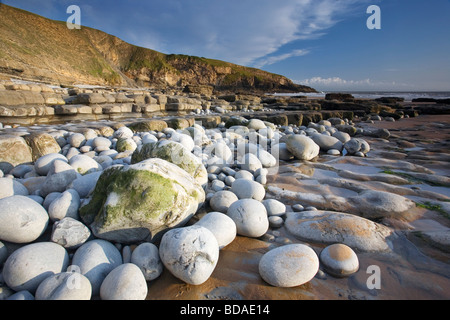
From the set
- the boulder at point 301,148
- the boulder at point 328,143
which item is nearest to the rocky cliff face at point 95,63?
the boulder at point 301,148

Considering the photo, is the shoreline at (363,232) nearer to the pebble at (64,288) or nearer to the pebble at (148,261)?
the pebble at (148,261)

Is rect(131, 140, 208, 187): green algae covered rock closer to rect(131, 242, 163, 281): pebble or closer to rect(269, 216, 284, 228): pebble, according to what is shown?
rect(269, 216, 284, 228): pebble

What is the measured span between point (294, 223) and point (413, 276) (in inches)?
33.6

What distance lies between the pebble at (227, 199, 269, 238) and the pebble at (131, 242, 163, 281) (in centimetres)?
69

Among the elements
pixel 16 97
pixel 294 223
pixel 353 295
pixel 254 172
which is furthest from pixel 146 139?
pixel 16 97

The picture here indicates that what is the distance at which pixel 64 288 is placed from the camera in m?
1.16

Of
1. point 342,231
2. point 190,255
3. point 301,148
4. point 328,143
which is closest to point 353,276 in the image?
point 342,231

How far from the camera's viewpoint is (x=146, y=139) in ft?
12.8

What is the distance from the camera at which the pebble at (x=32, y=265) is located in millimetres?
1252

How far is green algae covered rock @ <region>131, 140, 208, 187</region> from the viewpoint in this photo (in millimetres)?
2582

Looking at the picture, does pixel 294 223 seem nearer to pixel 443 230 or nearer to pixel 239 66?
pixel 443 230

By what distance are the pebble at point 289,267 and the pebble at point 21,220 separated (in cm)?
157
